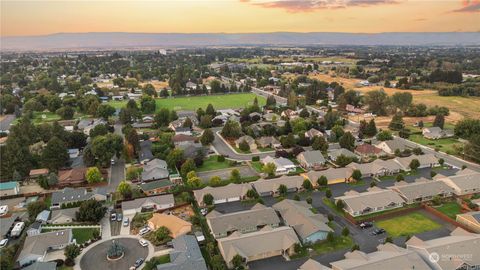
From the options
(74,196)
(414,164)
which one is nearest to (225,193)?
(74,196)

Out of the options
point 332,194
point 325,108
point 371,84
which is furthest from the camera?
point 371,84

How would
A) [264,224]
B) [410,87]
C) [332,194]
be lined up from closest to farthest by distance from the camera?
[264,224] → [332,194] → [410,87]

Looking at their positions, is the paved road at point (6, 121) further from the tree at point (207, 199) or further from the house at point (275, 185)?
the house at point (275, 185)

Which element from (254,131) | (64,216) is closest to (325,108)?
(254,131)

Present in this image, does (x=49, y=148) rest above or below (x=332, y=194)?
above

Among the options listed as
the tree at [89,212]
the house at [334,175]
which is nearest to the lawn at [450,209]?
the house at [334,175]

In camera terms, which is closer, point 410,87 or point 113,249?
point 113,249

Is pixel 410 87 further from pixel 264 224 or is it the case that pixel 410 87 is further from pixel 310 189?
pixel 264 224
